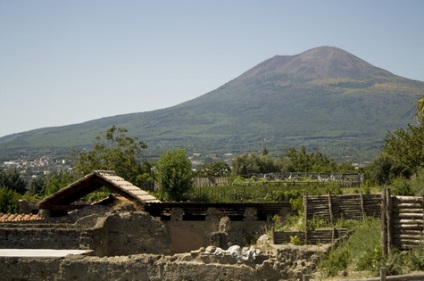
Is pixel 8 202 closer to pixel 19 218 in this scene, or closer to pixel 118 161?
pixel 19 218

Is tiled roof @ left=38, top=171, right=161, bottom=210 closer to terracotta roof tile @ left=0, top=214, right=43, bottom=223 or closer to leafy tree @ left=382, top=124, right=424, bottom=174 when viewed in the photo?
terracotta roof tile @ left=0, top=214, right=43, bottom=223

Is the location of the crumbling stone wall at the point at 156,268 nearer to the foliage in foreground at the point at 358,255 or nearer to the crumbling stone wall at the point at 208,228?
the foliage in foreground at the point at 358,255

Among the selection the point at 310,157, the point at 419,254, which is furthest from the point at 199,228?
the point at 310,157

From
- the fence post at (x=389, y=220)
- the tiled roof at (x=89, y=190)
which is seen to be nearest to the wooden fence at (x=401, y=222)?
the fence post at (x=389, y=220)

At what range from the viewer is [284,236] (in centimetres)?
2383

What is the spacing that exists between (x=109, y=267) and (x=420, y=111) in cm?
2134

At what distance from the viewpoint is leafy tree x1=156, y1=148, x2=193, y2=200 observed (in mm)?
37469

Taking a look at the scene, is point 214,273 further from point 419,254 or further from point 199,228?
point 199,228

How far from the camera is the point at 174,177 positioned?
1475 inches

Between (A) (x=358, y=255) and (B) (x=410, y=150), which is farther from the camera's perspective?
(B) (x=410, y=150)

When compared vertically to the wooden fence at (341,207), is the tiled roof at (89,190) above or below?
above

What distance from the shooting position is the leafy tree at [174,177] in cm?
3747

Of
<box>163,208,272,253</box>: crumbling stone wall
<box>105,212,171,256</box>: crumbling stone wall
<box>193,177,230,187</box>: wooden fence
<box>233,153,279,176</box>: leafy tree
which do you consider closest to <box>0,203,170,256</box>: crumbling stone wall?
<box>105,212,171,256</box>: crumbling stone wall

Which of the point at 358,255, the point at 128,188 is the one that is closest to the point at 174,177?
the point at 128,188
